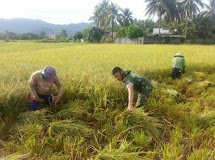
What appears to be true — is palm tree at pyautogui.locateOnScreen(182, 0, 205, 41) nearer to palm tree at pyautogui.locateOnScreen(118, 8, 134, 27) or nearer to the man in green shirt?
palm tree at pyautogui.locateOnScreen(118, 8, 134, 27)

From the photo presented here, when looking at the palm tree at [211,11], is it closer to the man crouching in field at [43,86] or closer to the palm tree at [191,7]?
the palm tree at [191,7]

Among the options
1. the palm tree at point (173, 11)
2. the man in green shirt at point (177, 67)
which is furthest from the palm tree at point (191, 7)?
the man in green shirt at point (177, 67)

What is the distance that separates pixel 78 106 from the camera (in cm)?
279

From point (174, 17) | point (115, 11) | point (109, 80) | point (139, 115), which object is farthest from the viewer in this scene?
point (115, 11)

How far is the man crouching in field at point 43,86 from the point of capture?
2525mm

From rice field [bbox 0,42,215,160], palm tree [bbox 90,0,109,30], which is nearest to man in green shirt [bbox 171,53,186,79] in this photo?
rice field [bbox 0,42,215,160]

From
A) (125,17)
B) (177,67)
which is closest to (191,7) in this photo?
(125,17)

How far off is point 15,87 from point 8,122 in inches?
20.6

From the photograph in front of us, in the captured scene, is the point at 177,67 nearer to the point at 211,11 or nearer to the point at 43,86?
the point at 43,86

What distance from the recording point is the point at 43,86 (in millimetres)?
2771

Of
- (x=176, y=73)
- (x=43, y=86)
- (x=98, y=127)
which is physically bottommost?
(x=98, y=127)

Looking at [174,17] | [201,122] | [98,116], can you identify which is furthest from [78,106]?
[174,17]

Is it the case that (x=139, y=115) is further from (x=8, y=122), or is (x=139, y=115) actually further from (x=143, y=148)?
(x=8, y=122)

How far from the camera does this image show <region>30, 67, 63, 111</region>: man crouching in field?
99.4 inches
